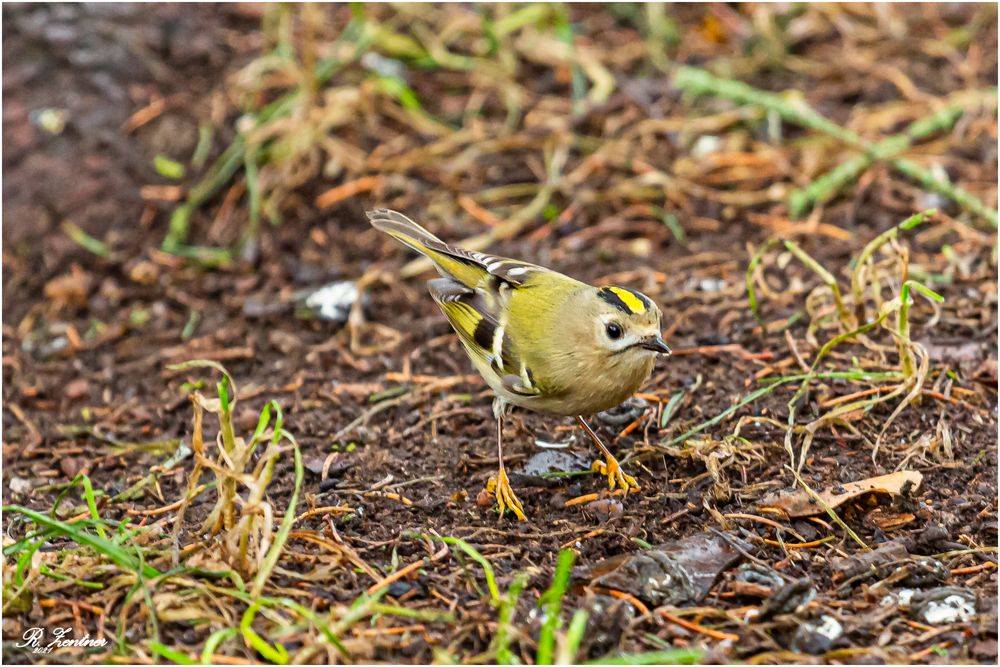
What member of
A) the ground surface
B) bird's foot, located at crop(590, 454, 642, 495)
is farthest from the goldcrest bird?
the ground surface

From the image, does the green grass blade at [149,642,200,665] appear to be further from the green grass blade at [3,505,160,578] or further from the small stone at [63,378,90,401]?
the small stone at [63,378,90,401]

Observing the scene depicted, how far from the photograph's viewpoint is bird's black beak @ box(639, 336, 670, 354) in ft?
12.9

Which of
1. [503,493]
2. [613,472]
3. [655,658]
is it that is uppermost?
[655,658]

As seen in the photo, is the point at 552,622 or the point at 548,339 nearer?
the point at 552,622

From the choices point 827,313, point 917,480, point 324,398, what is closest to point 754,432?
point 917,480

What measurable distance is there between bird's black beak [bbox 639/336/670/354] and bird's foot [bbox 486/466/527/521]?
0.69m

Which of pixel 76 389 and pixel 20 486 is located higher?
pixel 20 486

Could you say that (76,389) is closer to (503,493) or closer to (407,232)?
(407,232)

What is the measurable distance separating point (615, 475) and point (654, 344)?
49cm

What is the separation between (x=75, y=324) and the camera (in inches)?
228

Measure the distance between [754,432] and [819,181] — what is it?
246cm

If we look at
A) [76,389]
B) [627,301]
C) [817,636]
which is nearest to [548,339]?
[627,301]

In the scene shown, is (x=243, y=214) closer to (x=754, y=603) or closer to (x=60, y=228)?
(x=60, y=228)

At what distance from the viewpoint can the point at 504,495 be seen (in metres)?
3.88
